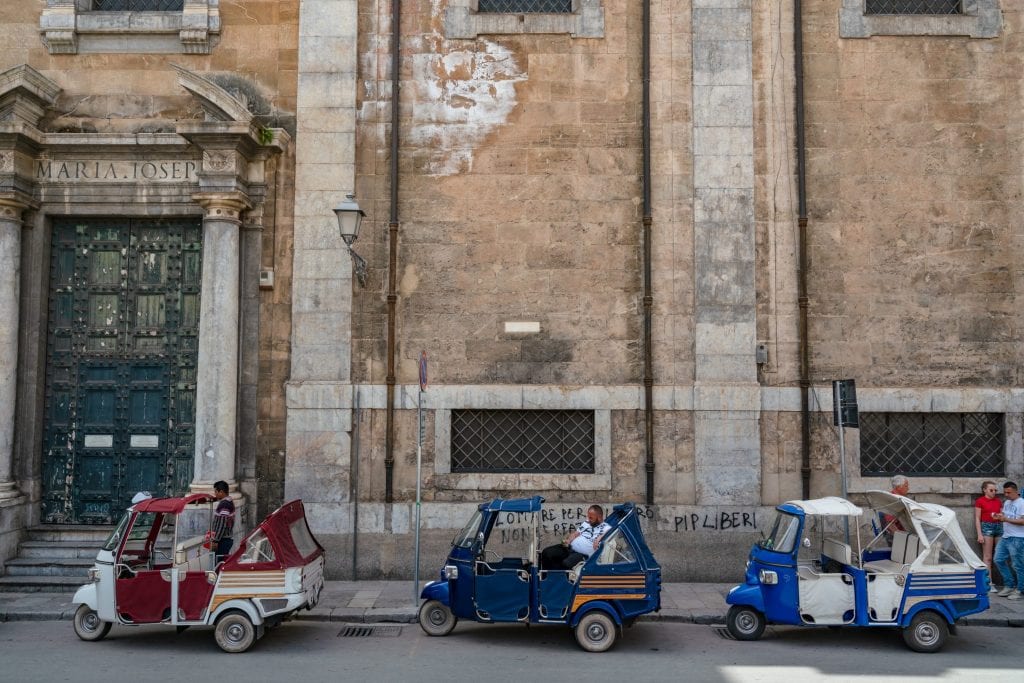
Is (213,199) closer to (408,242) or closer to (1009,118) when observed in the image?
(408,242)

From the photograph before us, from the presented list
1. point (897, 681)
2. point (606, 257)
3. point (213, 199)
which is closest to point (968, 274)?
point (606, 257)

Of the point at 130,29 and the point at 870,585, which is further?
the point at 130,29

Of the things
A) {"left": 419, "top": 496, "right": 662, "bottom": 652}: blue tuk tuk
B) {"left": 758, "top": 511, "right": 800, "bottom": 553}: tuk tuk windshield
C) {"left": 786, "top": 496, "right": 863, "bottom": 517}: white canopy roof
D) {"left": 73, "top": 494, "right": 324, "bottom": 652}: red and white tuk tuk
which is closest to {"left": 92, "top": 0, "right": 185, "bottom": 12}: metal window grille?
{"left": 73, "top": 494, "right": 324, "bottom": 652}: red and white tuk tuk

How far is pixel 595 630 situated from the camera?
8859mm

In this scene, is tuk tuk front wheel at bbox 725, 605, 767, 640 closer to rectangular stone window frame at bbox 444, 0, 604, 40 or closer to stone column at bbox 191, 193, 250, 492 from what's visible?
stone column at bbox 191, 193, 250, 492

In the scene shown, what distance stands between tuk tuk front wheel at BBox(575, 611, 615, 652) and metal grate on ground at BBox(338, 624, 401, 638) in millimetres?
2154

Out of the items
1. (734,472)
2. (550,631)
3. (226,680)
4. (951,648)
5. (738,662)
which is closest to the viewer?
(226,680)

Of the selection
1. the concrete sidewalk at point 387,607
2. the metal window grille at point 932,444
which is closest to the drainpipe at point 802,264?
the metal window grille at point 932,444

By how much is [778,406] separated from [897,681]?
4.93 meters

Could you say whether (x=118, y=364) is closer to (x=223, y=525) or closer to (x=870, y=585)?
(x=223, y=525)

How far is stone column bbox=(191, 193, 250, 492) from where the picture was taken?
38.9 ft

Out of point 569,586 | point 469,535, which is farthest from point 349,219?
point 569,586

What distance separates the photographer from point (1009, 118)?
12500mm

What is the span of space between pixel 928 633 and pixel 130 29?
13.2 metres
